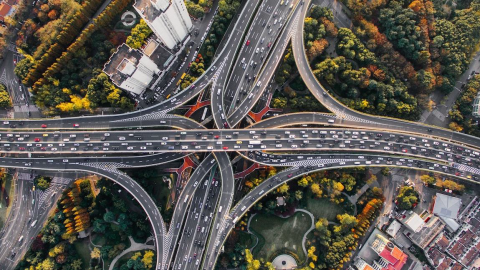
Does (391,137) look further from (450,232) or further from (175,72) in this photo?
(175,72)

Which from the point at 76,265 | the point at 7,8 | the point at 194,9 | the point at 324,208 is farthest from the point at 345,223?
the point at 7,8

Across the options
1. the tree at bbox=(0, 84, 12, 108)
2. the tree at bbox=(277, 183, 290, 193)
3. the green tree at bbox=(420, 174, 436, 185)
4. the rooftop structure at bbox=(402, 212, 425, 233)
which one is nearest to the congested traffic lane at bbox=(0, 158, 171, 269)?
the tree at bbox=(0, 84, 12, 108)

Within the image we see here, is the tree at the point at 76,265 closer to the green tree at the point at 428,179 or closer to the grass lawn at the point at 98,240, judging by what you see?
the grass lawn at the point at 98,240

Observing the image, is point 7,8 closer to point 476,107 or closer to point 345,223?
point 345,223

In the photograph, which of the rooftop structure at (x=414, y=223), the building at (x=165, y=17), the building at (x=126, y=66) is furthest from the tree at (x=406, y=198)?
the building at (x=126, y=66)

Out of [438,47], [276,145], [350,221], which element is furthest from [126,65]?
[438,47]

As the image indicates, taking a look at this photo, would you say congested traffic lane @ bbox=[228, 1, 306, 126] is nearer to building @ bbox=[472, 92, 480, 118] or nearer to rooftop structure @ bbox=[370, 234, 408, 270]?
rooftop structure @ bbox=[370, 234, 408, 270]
